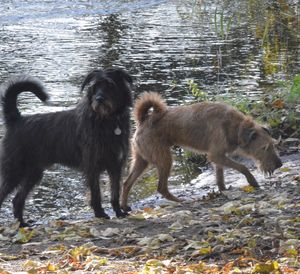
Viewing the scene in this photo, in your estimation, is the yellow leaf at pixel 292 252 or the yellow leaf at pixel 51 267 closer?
the yellow leaf at pixel 292 252

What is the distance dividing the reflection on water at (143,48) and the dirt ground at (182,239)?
2.05 metres

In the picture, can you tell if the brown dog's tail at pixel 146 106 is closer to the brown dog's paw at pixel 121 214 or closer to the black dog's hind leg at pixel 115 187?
the black dog's hind leg at pixel 115 187

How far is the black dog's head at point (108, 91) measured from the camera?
836 centimetres

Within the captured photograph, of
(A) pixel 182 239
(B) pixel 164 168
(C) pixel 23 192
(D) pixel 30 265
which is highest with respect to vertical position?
(D) pixel 30 265

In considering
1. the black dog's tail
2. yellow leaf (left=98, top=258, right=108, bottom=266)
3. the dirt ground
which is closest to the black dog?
the black dog's tail

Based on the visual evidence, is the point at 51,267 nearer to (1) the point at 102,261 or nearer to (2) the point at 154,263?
(1) the point at 102,261

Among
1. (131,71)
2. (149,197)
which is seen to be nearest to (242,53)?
(131,71)

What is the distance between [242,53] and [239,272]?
13471 mm

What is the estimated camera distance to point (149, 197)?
10.4m

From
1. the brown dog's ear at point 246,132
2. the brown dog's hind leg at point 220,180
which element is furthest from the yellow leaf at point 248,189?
the brown dog's ear at point 246,132

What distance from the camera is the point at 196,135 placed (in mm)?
9391

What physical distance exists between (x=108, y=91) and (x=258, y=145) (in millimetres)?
2035

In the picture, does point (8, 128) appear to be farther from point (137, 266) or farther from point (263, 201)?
point (137, 266)

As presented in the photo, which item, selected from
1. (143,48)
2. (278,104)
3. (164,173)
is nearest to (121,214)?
(164,173)
